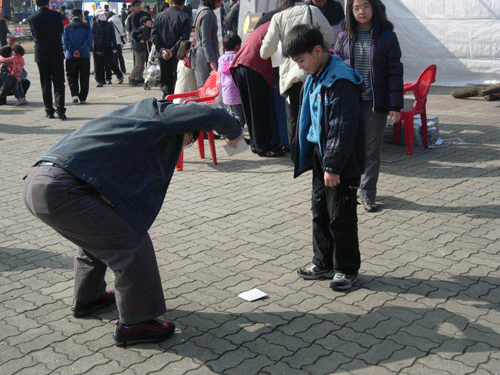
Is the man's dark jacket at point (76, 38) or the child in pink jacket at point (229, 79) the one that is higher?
the man's dark jacket at point (76, 38)

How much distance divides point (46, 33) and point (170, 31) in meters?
2.34

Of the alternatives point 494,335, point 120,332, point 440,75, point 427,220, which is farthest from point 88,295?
point 440,75

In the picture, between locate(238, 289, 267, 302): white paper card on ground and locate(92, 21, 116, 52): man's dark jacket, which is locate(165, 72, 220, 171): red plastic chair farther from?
locate(92, 21, 116, 52): man's dark jacket

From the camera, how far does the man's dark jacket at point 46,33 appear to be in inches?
378

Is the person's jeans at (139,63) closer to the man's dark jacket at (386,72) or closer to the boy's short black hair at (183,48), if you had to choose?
the boy's short black hair at (183,48)

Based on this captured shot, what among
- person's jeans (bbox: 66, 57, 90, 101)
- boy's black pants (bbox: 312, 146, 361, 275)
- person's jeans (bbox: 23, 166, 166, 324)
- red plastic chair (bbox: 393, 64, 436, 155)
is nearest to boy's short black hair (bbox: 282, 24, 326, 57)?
boy's black pants (bbox: 312, 146, 361, 275)

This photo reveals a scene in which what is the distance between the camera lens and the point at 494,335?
3199mm

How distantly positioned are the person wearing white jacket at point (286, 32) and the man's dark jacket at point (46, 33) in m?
4.91

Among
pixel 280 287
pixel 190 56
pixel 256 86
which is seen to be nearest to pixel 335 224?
pixel 280 287

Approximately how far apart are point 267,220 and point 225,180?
141 centimetres

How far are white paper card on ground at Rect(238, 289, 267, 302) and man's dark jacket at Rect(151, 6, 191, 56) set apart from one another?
606 cm

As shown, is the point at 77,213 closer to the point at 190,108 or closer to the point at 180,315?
the point at 190,108

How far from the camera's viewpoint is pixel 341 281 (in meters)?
3.77

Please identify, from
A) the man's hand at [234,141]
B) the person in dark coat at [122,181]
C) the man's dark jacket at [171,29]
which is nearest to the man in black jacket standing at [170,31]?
the man's dark jacket at [171,29]
